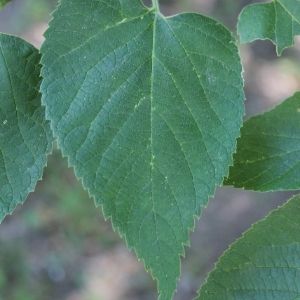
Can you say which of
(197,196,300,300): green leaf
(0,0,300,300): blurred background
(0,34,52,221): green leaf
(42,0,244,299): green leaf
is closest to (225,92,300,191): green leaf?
(197,196,300,300): green leaf

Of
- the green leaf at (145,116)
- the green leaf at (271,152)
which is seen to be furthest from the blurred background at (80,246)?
the green leaf at (145,116)

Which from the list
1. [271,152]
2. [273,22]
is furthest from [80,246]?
[273,22]

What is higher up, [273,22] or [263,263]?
[273,22]

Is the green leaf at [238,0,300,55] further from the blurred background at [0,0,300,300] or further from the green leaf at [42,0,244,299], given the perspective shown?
the blurred background at [0,0,300,300]

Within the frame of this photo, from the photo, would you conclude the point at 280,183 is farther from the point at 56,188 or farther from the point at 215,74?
the point at 56,188

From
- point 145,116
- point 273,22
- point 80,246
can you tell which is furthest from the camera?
point 80,246

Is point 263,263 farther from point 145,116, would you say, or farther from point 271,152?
point 145,116
